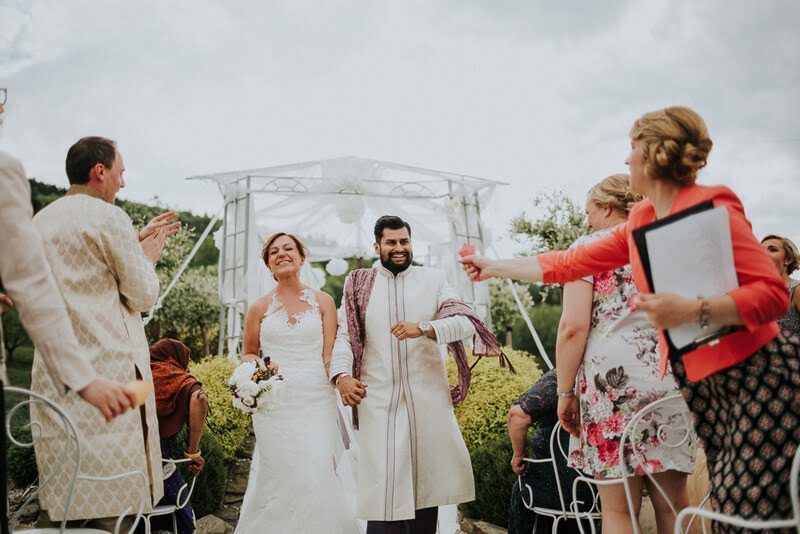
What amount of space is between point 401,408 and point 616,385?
1.60m

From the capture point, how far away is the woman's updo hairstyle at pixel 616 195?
300 centimetres

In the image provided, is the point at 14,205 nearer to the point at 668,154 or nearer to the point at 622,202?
the point at 668,154

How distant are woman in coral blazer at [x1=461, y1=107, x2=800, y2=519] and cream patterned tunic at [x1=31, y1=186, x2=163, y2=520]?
2021mm

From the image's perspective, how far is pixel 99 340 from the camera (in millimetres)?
2643

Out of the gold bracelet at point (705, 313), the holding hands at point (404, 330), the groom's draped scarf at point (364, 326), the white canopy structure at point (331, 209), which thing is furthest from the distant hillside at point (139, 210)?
the gold bracelet at point (705, 313)

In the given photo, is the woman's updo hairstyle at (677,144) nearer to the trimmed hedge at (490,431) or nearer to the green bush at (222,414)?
the trimmed hedge at (490,431)

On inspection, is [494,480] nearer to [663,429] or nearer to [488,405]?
[488,405]

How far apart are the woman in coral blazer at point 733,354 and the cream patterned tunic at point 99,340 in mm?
2021

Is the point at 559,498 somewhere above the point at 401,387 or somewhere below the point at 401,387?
below

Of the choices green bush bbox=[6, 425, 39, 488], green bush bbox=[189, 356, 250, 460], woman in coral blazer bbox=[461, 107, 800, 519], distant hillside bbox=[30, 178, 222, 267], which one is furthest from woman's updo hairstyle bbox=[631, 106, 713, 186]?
distant hillside bbox=[30, 178, 222, 267]

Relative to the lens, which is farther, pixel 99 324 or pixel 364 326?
pixel 364 326

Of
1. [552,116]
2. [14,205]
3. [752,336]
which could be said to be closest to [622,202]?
[752,336]

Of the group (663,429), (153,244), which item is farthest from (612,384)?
(153,244)

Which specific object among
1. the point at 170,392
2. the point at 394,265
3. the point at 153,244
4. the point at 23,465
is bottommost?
the point at 23,465
